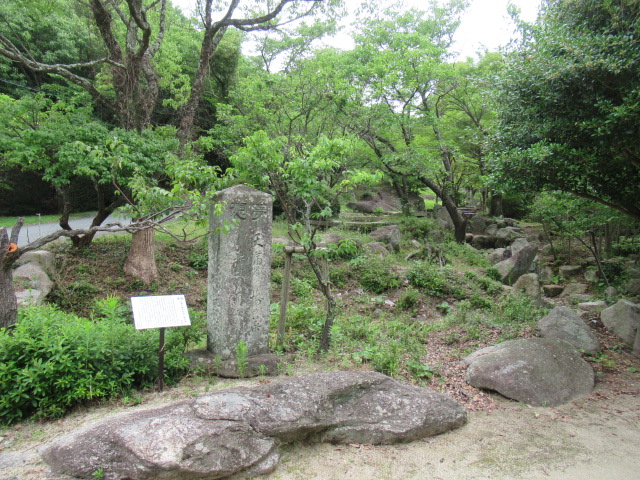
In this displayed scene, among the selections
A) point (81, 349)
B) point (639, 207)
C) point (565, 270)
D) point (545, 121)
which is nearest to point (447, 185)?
point (565, 270)

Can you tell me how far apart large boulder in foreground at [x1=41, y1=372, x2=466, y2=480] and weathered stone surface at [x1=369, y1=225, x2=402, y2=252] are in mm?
9377

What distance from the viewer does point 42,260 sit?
847 centimetres

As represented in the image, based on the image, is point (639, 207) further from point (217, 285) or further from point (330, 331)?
point (217, 285)

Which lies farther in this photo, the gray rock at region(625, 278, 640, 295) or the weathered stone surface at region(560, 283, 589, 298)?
the weathered stone surface at region(560, 283, 589, 298)

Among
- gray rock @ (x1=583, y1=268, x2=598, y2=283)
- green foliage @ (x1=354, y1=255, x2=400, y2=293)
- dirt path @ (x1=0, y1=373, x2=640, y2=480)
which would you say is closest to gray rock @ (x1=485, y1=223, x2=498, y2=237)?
gray rock @ (x1=583, y1=268, x2=598, y2=283)

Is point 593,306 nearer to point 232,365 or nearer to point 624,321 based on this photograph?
point 624,321

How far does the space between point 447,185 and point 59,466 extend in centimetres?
→ 1612

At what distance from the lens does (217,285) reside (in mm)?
5188

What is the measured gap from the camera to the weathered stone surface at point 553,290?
11.2 metres

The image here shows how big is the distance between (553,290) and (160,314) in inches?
423

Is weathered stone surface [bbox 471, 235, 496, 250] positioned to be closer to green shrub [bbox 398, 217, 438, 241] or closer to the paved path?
green shrub [bbox 398, 217, 438, 241]

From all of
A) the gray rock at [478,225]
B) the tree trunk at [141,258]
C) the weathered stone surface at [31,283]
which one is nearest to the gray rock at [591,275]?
the gray rock at [478,225]

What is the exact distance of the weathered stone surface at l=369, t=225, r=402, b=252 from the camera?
539 inches

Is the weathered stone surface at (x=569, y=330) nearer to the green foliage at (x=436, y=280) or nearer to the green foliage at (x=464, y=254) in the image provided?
the green foliage at (x=436, y=280)
